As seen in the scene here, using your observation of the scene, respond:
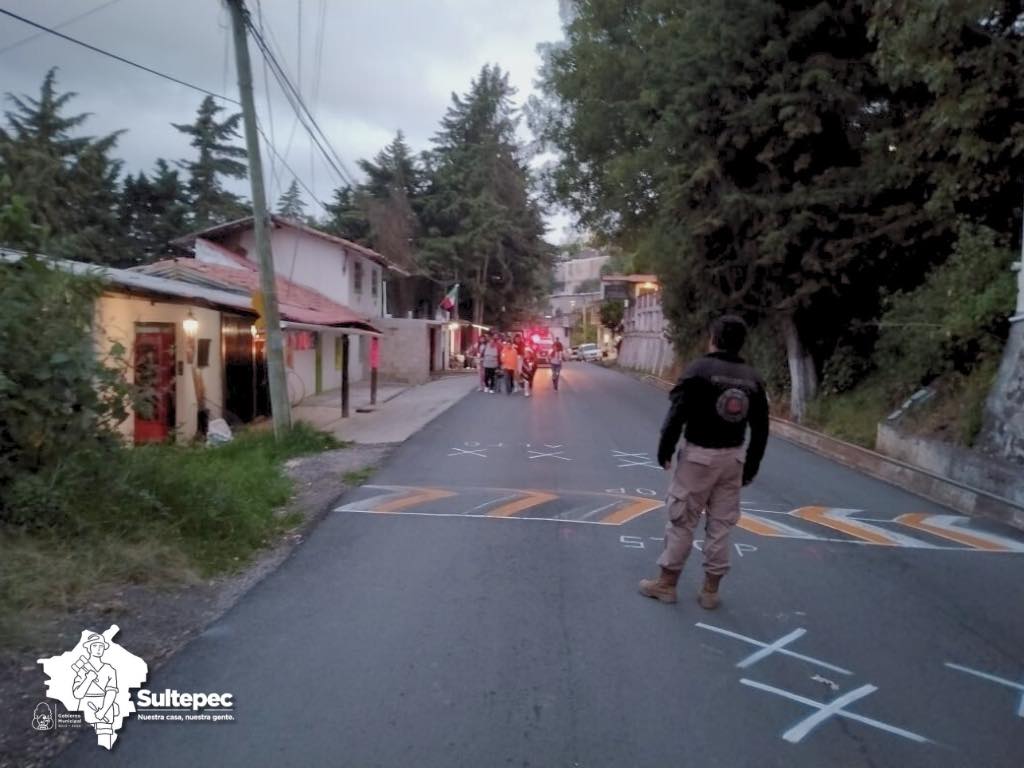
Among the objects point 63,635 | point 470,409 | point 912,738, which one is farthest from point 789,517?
point 470,409

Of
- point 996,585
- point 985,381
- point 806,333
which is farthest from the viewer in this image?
point 806,333

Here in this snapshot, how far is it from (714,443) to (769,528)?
353 centimetres

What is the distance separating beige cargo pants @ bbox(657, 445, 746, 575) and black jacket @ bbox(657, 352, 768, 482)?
0.27ft

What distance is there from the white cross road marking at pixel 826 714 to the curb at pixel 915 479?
6112 mm

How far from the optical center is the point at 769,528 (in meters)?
8.81

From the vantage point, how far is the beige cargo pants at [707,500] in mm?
5695

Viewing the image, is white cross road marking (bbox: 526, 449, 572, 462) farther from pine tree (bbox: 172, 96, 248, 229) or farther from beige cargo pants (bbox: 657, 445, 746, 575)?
pine tree (bbox: 172, 96, 248, 229)

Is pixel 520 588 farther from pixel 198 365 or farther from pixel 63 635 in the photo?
pixel 198 365

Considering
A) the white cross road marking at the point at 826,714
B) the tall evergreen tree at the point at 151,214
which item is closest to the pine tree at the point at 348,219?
the tall evergreen tree at the point at 151,214

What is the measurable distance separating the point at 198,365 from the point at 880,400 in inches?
488

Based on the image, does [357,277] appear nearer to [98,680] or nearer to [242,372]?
[242,372]

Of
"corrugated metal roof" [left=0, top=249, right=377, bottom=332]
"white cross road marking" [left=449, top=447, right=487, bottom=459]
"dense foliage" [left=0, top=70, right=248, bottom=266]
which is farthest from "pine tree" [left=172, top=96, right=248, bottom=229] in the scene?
"white cross road marking" [left=449, top=447, right=487, bottom=459]

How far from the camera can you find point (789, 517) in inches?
A: 374

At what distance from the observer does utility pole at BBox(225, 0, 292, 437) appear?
12992 millimetres
